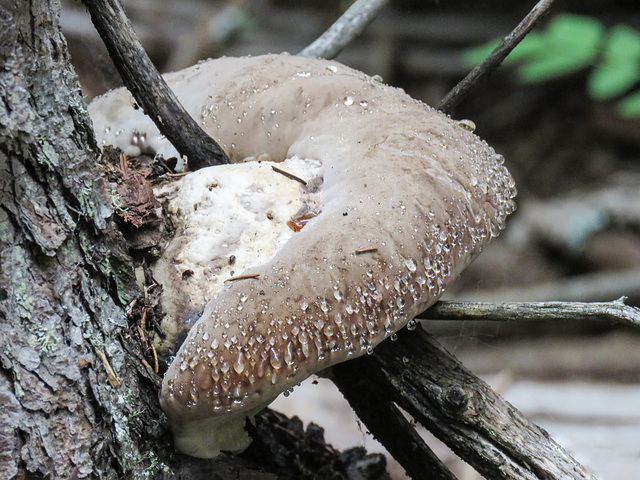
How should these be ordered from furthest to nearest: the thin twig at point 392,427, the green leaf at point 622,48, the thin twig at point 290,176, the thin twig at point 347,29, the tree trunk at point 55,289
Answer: the green leaf at point 622,48 → the thin twig at point 347,29 → the thin twig at point 392,427 → the thin twig at point 290,176 → the tree trunk at point 55,289

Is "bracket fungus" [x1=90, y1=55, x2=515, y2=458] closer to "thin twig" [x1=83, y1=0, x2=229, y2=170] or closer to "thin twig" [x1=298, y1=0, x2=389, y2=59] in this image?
"thin twig" [x1=83, y1=0, x2=229, y2=170]

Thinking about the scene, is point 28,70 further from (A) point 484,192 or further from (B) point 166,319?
(A) point 484,192

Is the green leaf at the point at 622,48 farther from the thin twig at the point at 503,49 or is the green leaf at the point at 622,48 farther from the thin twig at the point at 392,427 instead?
the thin twig at the point at 392,427

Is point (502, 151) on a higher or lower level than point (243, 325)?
higher

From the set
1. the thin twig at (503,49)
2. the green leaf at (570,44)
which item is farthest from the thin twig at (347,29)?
the green leaf at (570,44)

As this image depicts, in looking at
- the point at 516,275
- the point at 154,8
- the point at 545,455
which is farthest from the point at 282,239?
the point at 154,8

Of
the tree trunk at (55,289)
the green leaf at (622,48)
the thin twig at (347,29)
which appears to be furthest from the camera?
the green leaf at (622,48)
